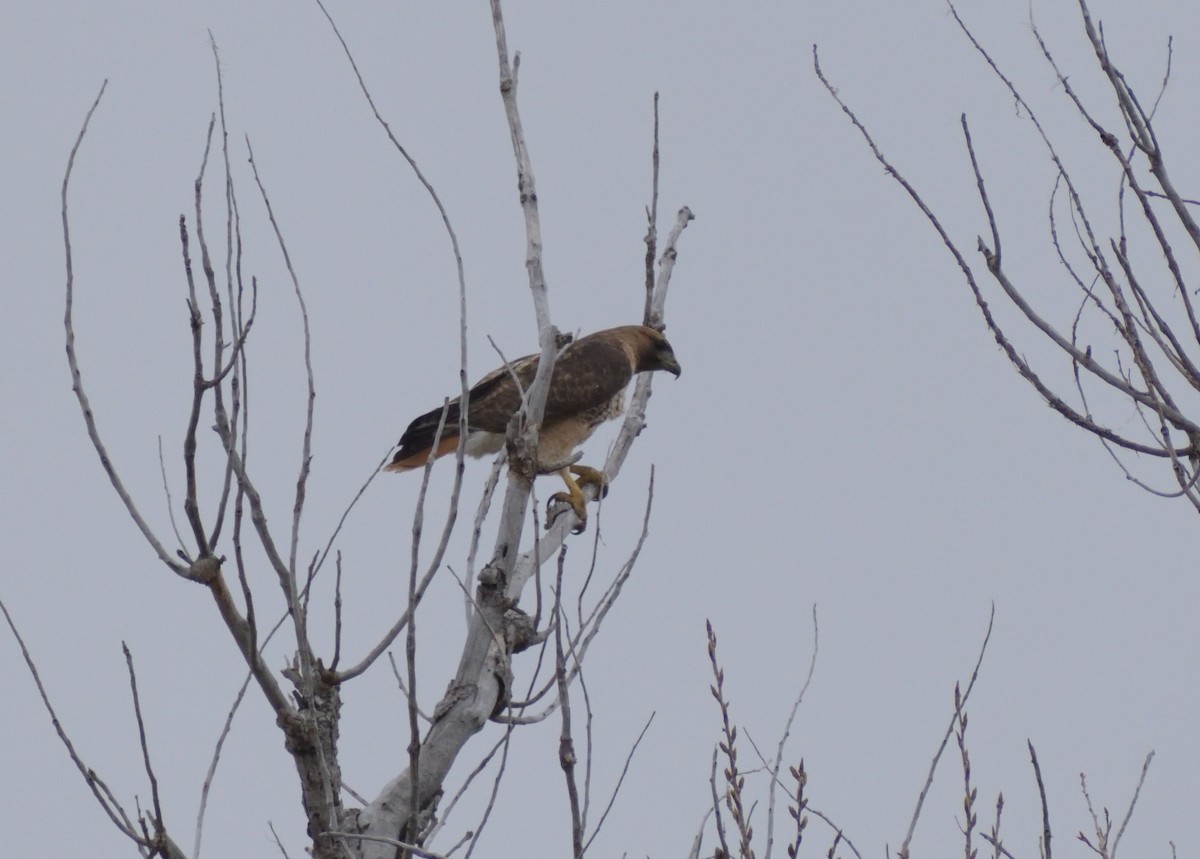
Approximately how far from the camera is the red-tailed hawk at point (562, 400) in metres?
6.00

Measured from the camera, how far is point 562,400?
20.9 feet

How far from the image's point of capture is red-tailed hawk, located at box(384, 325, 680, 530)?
19.7 feet

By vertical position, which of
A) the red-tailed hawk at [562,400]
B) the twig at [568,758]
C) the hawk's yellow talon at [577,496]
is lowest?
the twig at [568,758]

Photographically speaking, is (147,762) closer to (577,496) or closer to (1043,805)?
(1043,805)

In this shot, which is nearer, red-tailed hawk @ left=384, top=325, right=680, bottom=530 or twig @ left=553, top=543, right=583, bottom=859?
twig @ left=553, top=543, right=583, bottom=859

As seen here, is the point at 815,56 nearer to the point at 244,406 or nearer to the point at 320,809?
the point at 244,406

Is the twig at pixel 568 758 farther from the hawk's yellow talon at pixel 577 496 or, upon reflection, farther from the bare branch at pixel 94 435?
the hawk's yellow talon at pixel 577 496

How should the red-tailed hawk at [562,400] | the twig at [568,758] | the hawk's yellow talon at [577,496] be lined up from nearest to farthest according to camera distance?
the twig at [568,758]
the hawk's yellow talon at [577,496]
the red-tailed hawk at [562,400]

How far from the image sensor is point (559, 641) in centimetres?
234

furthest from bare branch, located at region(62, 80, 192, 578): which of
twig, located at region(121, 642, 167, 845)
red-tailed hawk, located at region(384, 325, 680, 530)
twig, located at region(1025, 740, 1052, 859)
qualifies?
red-tailed hawk, located at region(384, 325, 680, 530)

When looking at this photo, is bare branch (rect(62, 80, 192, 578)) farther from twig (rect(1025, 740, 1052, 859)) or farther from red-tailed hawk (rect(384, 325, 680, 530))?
red-tailed hawk (rect(384, 325, 680, 530))

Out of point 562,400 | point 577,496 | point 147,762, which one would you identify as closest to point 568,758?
point 147,762

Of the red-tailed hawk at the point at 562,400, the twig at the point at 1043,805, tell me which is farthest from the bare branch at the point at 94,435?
the red-tailed hawk at the point at 562,400

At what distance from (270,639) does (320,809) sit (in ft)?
1.15
